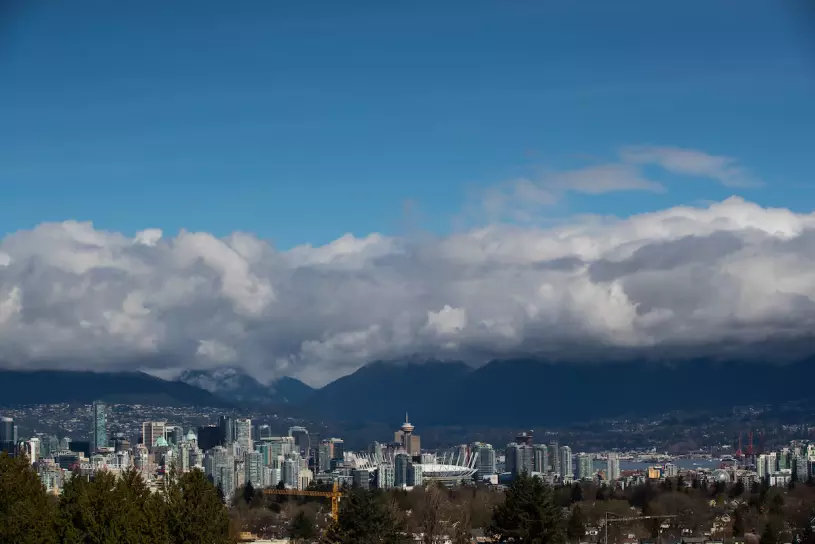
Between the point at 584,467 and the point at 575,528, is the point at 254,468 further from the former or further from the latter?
Result: the point at 575,528

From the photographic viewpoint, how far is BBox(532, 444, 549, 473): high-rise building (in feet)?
553

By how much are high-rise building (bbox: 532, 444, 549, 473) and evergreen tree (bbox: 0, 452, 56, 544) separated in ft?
440

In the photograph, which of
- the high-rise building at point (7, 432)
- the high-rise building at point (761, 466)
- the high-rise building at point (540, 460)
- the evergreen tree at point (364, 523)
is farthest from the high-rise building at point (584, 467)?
the evergreen tree at point (364, 523)

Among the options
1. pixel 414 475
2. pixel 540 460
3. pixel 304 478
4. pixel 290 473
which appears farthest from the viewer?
pixel 540 460

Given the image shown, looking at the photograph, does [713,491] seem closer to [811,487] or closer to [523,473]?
[811,487]

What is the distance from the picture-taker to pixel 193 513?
1261 inches

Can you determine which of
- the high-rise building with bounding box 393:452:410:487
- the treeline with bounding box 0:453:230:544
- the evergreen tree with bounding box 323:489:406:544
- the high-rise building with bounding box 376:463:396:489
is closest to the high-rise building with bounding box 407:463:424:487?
the high-rise building with bounding box 393:452:410:487

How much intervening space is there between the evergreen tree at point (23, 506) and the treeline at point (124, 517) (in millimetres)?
25

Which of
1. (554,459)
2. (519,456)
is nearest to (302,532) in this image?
(554,459)

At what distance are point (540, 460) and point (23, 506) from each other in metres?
142

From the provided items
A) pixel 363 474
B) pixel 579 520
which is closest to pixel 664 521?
pixel 579 520

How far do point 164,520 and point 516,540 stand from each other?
11.3m

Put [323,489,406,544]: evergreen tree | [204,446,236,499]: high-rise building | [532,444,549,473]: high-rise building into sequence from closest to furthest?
[323,489,406,544]: evergreen tree → [204,446,236,499]: high-rise building → [532,444,549,473]: high-rise building

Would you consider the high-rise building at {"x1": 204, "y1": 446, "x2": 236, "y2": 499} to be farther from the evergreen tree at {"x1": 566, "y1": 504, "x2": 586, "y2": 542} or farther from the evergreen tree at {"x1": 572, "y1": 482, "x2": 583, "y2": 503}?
the evergreen tree at {"x1": 566, "y1": 504, "x2": 586, "y2": 542}
